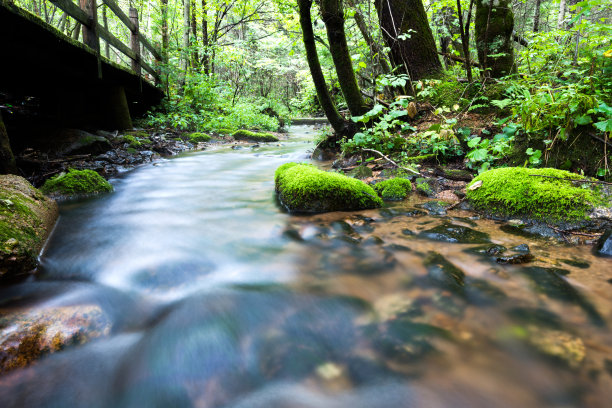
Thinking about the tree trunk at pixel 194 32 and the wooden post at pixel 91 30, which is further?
the tree trunk at pixel 194 32

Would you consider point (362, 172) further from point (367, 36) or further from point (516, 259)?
point (367, 36)

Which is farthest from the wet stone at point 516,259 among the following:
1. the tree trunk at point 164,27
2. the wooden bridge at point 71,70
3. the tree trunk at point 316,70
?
the tree trunk at point 164,27

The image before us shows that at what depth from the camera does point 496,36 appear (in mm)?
5418

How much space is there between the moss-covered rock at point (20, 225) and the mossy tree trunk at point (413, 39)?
6.12 meters

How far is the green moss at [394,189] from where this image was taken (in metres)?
4.18

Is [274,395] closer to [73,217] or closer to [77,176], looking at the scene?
[73,217]

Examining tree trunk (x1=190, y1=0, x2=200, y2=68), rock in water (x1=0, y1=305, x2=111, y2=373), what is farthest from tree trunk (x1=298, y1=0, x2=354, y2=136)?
tree trunk (x1=190, y1=0, x2=200, y2=68)

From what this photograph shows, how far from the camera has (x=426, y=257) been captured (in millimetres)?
2559

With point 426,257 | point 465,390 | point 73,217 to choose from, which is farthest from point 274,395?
point 73,217

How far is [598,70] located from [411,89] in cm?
293

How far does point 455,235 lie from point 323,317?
1.59 meters

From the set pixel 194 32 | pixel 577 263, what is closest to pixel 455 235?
pixel 577 263

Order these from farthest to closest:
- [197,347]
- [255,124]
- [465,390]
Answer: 1. [255,124]
2. [197,347]
3. [465,390]

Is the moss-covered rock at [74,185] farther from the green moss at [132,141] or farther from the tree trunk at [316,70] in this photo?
the tree trunk at [316,70]
